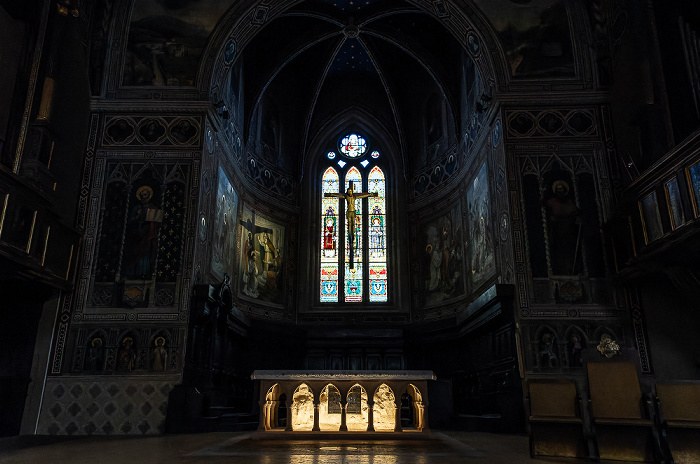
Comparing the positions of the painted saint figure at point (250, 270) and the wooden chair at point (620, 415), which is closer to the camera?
the wooden chair at point (620, 415)

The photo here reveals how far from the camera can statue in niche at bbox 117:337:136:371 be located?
463 inches

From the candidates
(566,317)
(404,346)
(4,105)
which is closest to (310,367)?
(404,346)

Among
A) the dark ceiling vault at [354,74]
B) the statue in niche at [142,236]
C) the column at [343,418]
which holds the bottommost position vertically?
the column at [343,418]

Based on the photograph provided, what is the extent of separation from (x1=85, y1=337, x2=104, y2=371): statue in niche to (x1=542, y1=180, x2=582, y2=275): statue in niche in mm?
9899

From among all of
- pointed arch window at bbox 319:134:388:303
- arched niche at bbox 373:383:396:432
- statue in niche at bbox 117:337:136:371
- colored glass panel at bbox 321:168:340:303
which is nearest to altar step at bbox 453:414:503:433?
arched niche at bbox 373:383:396:432

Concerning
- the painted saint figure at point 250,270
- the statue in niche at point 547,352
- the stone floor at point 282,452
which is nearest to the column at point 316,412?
the stone floor at point 282,452

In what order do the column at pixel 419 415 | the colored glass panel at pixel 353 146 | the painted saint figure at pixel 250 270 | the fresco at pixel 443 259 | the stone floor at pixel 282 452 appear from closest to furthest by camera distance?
the stone floor at pixel 282 452
the column at pixel 419 415
the fresco at pixel 443 259
the painted saint figure at pixel 250 270
the colored glass panel at pixel 353 146

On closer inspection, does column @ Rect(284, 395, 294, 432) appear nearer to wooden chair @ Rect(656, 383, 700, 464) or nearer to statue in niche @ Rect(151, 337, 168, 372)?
statue in niche @ Rect(151, 337, 168, 372)

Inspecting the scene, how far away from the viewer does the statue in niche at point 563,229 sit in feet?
40.1

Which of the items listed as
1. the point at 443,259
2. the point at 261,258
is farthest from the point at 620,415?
the point at 261,258

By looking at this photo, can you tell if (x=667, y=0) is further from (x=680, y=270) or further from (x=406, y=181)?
(x=406, y=181)

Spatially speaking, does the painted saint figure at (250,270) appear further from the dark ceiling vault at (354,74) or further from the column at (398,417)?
the column at (398,417)

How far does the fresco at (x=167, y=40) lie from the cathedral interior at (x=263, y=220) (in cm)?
6

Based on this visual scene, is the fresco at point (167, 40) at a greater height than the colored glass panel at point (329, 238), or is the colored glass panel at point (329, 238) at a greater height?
the fresco at point (167, 40)
